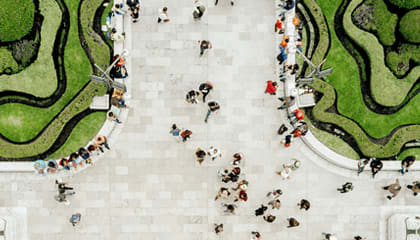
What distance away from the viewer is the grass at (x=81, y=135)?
20266 mm

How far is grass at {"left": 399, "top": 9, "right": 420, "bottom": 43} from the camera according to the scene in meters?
20.5

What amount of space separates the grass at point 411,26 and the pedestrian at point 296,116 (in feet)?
26.6

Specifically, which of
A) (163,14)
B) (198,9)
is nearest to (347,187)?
(198,9)

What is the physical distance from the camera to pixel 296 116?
19.7 m

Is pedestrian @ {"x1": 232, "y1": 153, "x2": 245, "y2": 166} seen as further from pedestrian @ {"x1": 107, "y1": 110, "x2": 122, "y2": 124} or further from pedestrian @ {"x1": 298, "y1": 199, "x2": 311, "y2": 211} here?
pedestrian @ {"x1": 107, "y1": 110, "x2": 122, "y2": 124}

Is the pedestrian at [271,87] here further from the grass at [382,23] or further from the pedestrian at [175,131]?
the grass at [382,23]

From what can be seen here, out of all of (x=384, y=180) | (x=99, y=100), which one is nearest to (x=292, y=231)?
(x=384, y=180)

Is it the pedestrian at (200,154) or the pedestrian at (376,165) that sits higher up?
the pedestrian at (200,154)

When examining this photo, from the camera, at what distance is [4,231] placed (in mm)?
19250

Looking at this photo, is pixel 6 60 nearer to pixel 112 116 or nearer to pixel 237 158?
pixel 112 116

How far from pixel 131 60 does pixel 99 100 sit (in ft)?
9.85

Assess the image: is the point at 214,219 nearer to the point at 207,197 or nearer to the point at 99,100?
the point at 207,197

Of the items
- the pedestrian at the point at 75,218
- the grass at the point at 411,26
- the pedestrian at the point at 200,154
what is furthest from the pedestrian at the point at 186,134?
the grass at the point at 411,26

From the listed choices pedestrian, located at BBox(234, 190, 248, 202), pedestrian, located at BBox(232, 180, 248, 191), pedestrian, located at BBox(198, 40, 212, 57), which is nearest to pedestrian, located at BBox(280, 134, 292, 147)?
pedestrian, located at BBox(232, 180, 248, 191)
